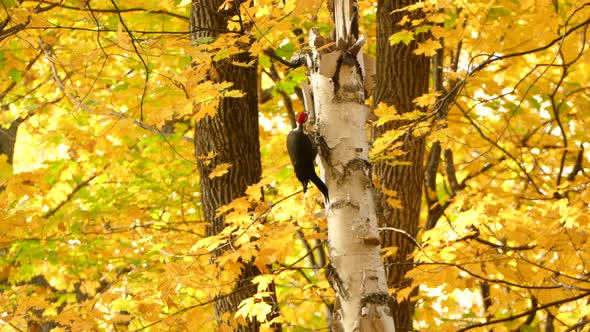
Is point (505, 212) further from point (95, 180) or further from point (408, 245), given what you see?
point (95, 180)

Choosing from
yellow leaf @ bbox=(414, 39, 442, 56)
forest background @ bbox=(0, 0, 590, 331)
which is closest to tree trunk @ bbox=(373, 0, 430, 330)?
forest background @ bbox=(0, 0, 590, 331)

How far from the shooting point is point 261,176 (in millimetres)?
4137

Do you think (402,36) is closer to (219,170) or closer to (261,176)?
(261,176)

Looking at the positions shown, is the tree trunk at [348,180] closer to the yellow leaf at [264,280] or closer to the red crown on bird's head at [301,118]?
the red crown on bird's head at [301,118]

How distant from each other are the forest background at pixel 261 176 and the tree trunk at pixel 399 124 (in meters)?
0.03

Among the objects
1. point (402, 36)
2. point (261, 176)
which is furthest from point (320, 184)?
point (402, 36)

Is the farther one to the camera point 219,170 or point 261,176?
point 219,170

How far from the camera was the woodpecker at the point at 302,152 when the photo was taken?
271 centimetres

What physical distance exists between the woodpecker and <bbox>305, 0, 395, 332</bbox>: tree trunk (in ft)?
0.20

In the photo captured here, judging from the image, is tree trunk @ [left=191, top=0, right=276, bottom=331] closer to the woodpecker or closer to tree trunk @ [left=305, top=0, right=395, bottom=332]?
tree trunk @ [left=305, top=0, right=395, bottom=332]

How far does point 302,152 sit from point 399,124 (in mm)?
2186

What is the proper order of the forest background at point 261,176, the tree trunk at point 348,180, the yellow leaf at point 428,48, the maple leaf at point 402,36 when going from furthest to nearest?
the yellow leaf at point 428,48, the maple leaf at point 402,36, the forest background at point 261,176, the tree trunk at point 348,180

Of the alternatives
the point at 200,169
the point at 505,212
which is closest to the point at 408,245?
the point at 505,212

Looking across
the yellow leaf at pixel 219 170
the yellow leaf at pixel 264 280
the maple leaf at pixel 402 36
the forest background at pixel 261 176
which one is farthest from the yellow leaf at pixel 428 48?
the yellow leaf at pixel 264 280
